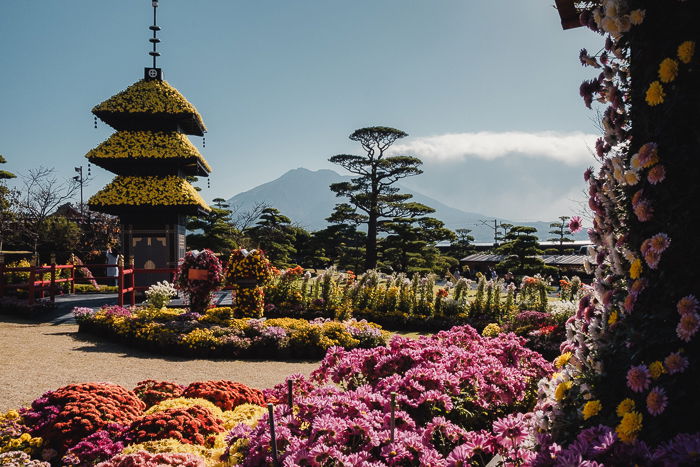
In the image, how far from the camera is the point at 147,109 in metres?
19.6

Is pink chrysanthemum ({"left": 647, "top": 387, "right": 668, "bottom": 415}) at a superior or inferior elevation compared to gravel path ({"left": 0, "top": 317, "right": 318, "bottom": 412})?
superior

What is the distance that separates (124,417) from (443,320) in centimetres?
1058

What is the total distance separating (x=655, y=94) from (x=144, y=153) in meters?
19.7

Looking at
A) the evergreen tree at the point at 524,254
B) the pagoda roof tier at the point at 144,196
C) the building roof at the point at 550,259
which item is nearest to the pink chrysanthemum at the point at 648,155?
the pagoda roof tier at the point at 144,196

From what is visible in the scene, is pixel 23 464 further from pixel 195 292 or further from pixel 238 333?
pixel 195 292

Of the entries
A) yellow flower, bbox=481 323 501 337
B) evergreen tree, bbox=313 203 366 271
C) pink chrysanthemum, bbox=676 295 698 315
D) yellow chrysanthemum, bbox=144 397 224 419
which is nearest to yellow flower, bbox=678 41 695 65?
pink chrysanthemum, bbox=676 295 698 315

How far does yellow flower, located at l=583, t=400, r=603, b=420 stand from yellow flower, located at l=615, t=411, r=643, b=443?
164 mm

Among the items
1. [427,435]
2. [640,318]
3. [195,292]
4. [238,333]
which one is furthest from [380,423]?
[195,292]

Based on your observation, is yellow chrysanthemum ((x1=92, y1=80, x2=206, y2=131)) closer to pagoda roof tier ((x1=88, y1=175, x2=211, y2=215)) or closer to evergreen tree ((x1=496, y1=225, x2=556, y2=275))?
pagoda roof tier ((x1=88, y1=175, x2=211, y2=215))

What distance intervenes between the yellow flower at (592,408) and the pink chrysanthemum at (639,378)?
184 mm

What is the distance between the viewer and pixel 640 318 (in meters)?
2.35

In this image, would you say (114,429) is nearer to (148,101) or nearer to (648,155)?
(648,155)

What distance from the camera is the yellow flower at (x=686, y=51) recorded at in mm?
2254

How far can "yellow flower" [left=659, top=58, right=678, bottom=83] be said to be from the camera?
7.56 feet
